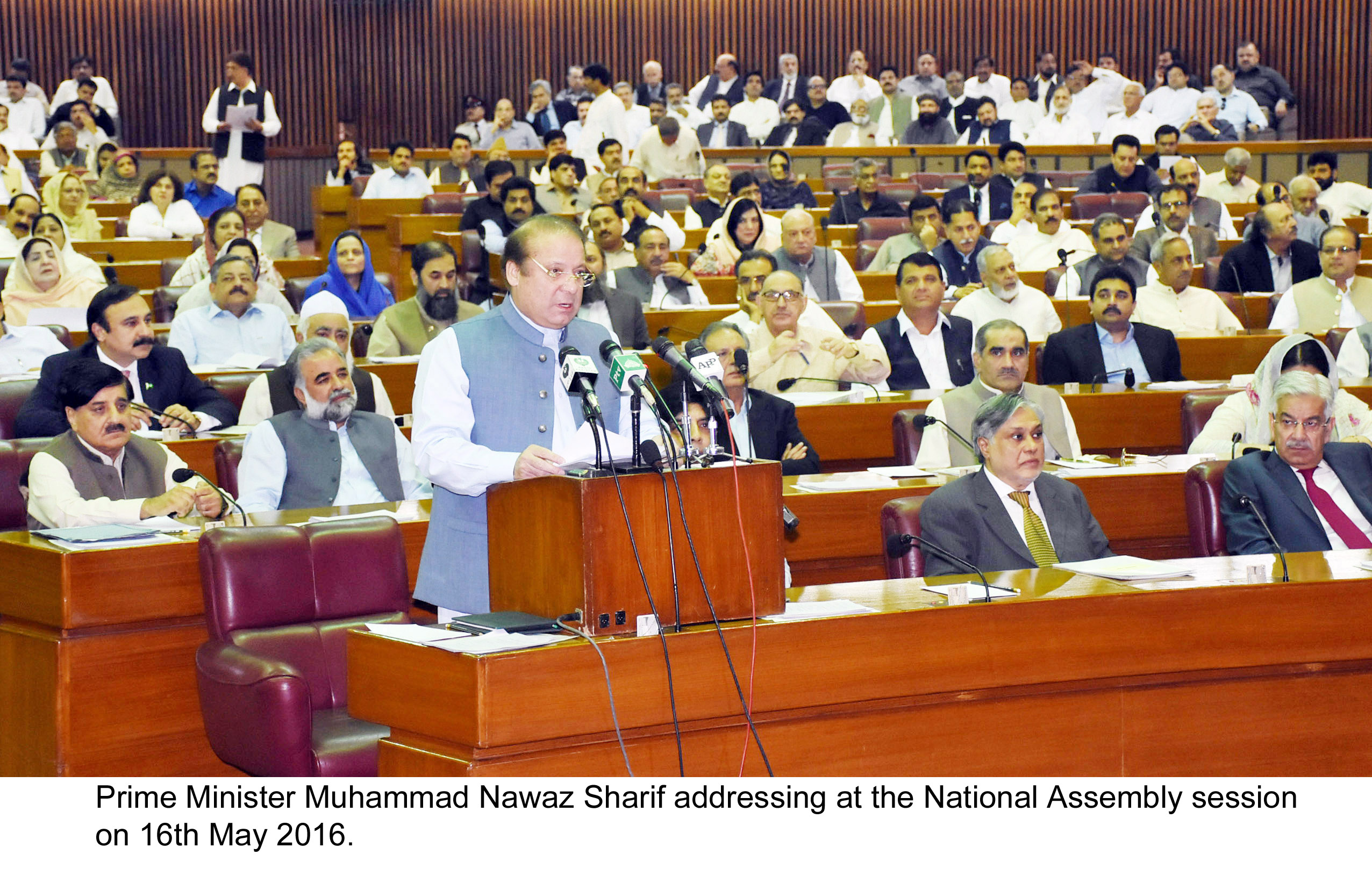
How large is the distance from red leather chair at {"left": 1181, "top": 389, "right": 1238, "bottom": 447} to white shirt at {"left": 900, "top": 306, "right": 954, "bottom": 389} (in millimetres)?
1203

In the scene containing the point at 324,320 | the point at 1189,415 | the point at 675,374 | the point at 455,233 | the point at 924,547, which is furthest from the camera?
the point at 455,233

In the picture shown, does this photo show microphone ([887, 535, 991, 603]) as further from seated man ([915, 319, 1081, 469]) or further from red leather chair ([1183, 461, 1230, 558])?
seated man ([915, 319, 1081, 469])

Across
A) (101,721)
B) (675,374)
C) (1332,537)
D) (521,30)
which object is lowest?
(101,721)

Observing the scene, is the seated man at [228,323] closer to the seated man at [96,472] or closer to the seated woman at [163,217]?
the seated man at [96,472]

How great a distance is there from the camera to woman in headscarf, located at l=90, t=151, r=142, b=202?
10570mm

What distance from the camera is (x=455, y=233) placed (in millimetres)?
8867

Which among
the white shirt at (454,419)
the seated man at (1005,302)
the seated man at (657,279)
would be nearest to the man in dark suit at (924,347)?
the seated man at (1005,302)

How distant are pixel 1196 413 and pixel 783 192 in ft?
19.5

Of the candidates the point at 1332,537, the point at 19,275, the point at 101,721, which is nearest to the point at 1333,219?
the point at 1332,537

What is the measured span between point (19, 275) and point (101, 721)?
424 centimetres

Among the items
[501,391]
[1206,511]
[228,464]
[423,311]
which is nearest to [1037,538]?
[1206,511]

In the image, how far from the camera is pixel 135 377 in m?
5.20

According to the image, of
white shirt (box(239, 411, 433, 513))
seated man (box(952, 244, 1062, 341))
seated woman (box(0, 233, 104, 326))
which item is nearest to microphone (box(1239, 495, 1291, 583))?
white shirt (box(239, 411, 433, 513))
